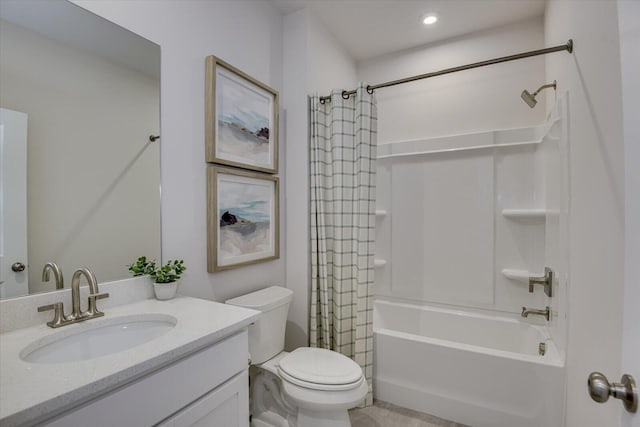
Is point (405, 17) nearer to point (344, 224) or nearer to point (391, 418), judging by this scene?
point (344, 224)

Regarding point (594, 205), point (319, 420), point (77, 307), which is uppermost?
point (594, 205)

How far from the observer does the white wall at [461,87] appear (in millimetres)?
2361

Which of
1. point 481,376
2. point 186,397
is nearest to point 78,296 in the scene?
point 186,397

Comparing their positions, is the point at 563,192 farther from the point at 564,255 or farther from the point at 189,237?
the point at 189,237

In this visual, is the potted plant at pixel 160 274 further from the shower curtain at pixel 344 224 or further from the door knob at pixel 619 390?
the door knob at pixel 619 390

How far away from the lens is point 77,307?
1020 mm

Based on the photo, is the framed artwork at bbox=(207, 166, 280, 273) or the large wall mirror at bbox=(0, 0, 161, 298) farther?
the framed artwork at bbox=(207, 166, 280, 273)

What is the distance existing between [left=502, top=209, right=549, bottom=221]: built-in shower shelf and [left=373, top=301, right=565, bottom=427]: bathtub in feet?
2.53

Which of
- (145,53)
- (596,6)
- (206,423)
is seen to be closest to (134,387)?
(206,423)

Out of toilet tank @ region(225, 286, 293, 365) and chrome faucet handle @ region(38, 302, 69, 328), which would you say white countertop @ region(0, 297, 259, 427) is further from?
toilet tank @ region(225, 286, 293, 365)

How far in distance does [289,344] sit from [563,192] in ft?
6.22

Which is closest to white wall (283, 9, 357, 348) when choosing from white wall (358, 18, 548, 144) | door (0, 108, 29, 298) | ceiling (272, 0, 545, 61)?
ceiling (272, 0, 545, 61)

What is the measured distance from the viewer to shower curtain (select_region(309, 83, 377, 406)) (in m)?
2.01

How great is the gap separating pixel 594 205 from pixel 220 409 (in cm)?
152
